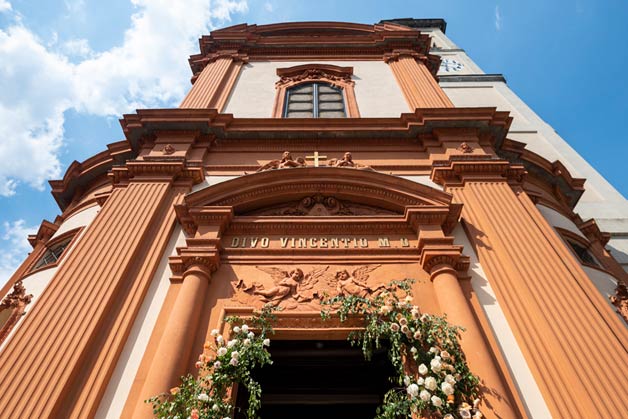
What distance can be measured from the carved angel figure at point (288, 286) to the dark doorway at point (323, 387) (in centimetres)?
187

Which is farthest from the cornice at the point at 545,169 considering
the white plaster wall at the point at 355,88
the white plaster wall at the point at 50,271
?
the white plaster wall at the point at 50,271

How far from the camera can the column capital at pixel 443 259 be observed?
652 centimetres

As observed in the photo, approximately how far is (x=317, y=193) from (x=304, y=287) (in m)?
2.28

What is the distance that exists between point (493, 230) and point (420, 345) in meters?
3.04

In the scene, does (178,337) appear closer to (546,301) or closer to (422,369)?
(422,369)

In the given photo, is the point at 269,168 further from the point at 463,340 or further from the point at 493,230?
the point at 463,340

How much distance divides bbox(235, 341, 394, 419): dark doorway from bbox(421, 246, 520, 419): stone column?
225 centimetres

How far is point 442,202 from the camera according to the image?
293 inches

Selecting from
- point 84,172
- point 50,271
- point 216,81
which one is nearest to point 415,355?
point 50,271

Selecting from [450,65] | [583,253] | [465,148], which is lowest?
[583,253]

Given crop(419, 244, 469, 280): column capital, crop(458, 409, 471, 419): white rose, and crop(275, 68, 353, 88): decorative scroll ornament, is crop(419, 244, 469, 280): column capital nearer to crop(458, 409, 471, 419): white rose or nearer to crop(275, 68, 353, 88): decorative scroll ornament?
crop(458, 409, 471, 419): white rose

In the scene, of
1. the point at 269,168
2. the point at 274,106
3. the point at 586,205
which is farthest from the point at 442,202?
the point at 586,205

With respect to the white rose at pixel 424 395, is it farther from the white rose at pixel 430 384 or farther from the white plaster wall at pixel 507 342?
the white plaster wall at pixel 507 342

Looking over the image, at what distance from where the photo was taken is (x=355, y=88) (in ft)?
41.3
